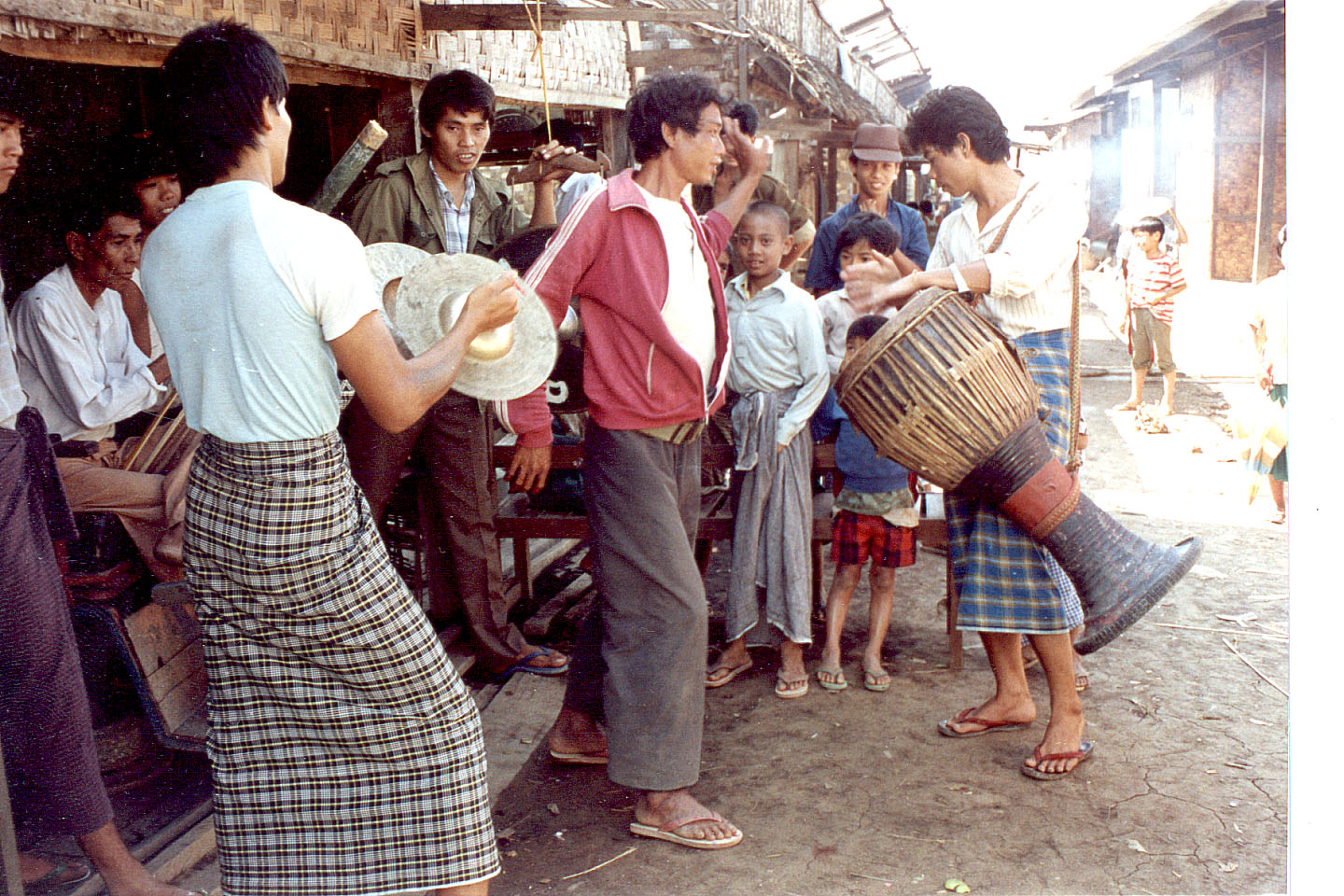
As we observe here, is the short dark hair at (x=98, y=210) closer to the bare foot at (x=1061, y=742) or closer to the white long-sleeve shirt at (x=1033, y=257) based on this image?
the white long-sleeve shirt at (x=1033, y=257)

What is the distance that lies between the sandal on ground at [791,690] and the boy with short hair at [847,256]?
1146 mm

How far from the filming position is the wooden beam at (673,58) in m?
6.38

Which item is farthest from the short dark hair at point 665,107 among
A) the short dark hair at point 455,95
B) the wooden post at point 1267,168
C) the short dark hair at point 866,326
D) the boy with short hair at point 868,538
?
the wooden post at point 1267,168

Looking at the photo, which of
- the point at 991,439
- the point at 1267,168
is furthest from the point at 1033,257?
the point at 1267,168

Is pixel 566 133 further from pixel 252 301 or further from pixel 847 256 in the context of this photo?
pixel 252 301

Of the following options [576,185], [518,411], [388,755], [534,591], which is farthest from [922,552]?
[388,755]

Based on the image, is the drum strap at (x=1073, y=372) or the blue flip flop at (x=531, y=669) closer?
the drum strap at (x=1073, y=372)

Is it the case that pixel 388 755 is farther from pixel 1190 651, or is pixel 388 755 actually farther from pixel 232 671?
pixel 1190 651

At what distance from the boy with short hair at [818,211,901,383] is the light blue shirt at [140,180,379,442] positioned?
2.39 meters

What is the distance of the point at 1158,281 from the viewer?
336 inches

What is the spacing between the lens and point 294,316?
6.40 ft

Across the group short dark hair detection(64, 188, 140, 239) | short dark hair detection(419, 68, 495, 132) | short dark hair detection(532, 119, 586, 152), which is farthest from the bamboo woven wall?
short dark hair detection(64, 188, 140, 239)

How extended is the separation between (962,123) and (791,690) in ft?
6.63

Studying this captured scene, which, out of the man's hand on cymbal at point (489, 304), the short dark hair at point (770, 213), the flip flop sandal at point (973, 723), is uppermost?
the short dark hair at point (770, 213)
